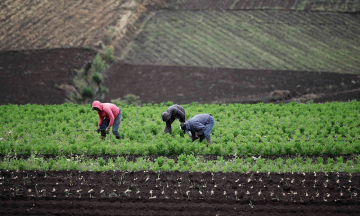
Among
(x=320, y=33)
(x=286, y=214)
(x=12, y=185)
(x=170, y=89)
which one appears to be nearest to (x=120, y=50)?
(x=170, y=89)

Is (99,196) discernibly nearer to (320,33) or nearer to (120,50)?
(120,50)

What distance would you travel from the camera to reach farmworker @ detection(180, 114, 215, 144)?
10.3 m

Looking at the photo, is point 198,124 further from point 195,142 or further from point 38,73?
point 38,73

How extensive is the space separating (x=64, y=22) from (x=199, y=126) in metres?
24.3

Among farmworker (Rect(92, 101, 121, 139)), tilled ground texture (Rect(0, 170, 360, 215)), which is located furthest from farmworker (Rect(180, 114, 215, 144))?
farmworker (Rect(92, 101, 121, 139))

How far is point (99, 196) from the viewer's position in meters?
8.05

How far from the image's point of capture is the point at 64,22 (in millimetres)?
30812

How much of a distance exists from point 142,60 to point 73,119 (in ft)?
46.8

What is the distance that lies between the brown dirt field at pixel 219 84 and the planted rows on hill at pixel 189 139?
19.4 ft

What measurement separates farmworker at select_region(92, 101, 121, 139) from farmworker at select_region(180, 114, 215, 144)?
7.30 feet

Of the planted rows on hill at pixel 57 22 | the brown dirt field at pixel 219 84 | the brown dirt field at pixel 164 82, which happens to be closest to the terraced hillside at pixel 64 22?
the planted rows on hill at pixel 57 22

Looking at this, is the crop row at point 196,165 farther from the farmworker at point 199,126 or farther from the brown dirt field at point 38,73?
the brown dirt field at point 38,73

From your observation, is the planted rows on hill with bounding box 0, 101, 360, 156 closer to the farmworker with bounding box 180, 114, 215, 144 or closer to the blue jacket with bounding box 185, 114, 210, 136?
the farmworker with bounding box 180, 114, 215, 144

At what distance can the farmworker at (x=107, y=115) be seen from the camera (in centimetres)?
1066
